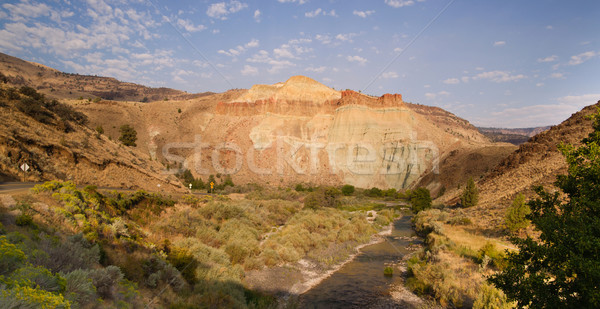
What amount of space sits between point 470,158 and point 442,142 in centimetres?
1923

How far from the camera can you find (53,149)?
19406 millimetres

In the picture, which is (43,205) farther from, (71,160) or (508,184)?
(508,184)

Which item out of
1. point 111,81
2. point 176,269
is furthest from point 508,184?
point 111,81

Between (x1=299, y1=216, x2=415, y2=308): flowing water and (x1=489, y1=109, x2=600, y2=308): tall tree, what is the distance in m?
8.70

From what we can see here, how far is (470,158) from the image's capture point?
209ft

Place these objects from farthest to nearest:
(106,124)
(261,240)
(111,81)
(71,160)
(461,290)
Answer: (111,81) < (106,124) < (261,240) < (71,160) < (461,290)

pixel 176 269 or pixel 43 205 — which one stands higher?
pixel 43 205

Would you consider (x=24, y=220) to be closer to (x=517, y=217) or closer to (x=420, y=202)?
(x=517, y=217)

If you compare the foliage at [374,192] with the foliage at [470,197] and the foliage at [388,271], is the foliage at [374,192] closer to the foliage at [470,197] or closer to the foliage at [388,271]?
the foliage at [470,197]

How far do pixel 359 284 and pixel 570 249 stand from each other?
12265mm

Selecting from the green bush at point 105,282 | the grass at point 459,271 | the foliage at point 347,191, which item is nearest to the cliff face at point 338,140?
the foliage at point 347,191

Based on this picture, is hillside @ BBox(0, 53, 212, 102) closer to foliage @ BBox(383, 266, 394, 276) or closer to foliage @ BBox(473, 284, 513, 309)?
foliage @ BBox(383, 266, 394, 276)

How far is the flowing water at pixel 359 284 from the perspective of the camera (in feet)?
47.2

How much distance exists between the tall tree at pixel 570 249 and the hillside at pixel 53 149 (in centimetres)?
2233
